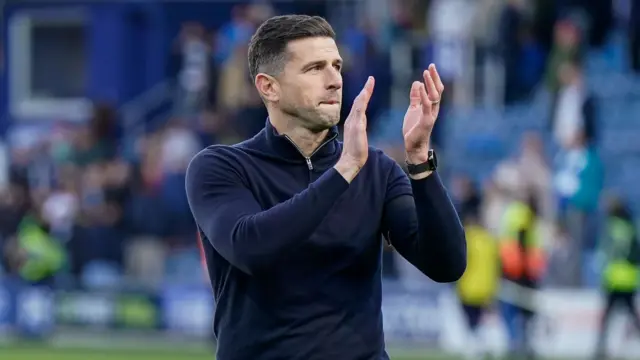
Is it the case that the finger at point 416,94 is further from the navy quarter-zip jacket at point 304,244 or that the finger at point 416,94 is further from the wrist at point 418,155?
the navy quarter-zip jacket at point 304,244

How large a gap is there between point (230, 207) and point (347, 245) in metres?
0.40

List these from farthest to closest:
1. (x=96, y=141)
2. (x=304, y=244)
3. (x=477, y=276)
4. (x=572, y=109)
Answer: (x=96, y=141) → (x=572, y=109) → (x=477, y=276) → (x=304, y=244)

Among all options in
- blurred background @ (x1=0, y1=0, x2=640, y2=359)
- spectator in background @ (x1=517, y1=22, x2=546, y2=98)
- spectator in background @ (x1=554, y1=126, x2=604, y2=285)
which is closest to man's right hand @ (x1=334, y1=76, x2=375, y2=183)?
blurred background @ (x1=0, y1=0, x2=640, y2=359)

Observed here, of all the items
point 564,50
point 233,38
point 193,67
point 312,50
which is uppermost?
point 312,50

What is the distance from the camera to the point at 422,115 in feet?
17.1

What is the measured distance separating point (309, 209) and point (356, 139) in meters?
0.26

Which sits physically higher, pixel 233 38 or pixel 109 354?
pixel 233 38

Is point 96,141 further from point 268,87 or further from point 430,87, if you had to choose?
point 430,87

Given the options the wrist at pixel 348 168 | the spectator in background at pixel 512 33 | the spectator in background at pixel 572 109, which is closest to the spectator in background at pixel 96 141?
the spectator in background at pixel 512 33

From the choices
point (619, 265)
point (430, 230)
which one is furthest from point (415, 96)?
point (619, 265)

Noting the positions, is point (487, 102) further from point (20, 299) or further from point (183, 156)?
point (20, 299)

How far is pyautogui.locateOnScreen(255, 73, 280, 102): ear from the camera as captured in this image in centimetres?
552

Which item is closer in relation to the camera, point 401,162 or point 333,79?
point 333,79

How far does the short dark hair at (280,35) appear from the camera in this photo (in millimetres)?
5398
